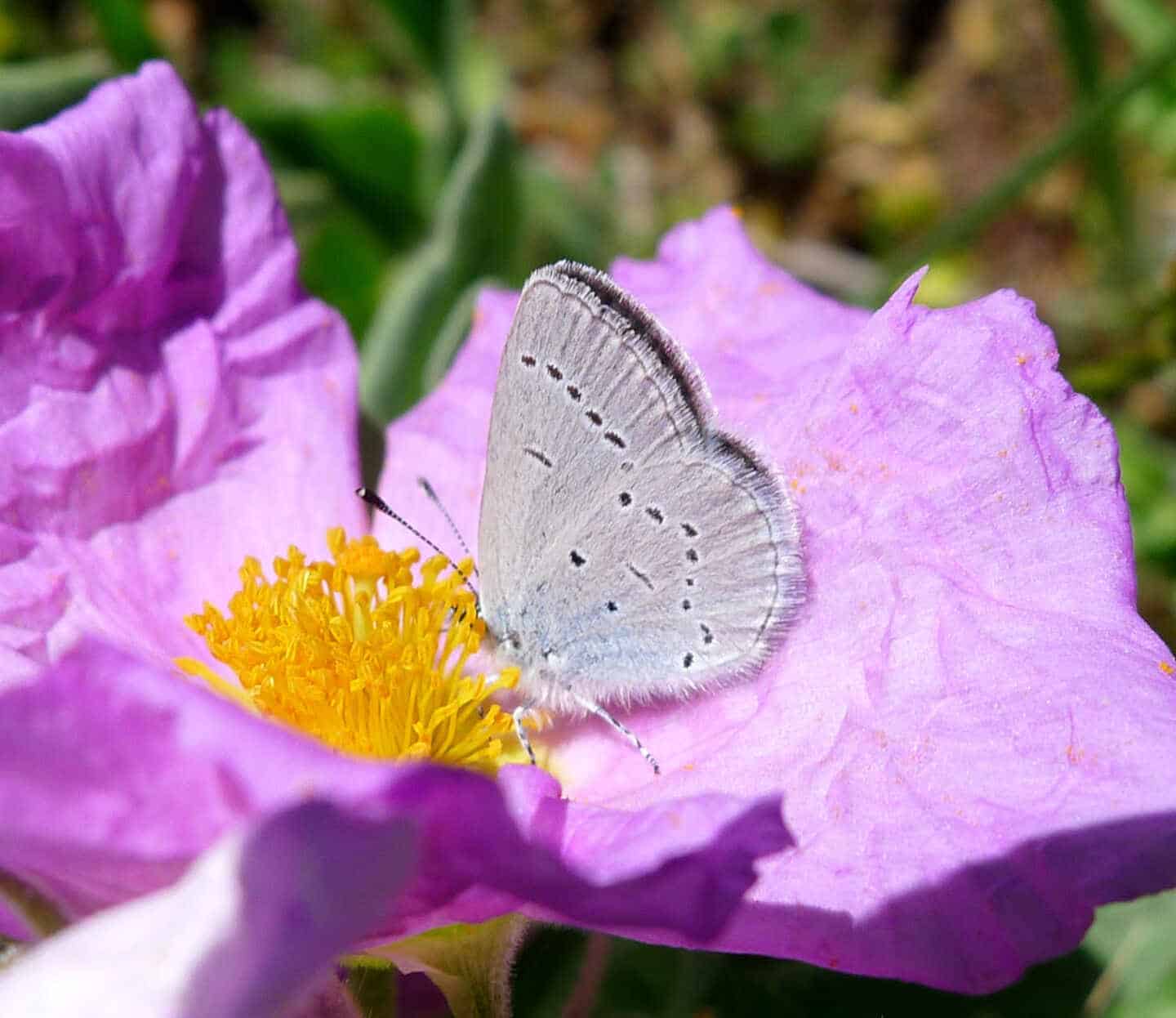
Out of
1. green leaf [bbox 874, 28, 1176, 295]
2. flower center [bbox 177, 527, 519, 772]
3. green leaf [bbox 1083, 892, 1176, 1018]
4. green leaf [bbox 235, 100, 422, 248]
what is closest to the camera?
flower center [bbox 177, 527, 519, 772]

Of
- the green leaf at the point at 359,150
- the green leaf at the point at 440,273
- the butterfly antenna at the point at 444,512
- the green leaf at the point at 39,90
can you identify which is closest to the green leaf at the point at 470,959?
the butterfly antenna at the point at 444,512

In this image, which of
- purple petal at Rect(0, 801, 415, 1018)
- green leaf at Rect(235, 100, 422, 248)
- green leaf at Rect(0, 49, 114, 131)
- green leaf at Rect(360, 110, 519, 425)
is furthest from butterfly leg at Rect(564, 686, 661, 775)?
green leaf at Rect(235, 100, 422, 248)

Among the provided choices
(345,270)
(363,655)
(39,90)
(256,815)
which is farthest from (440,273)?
(256,815)

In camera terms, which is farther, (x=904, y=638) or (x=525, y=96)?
(x=525, y=96)

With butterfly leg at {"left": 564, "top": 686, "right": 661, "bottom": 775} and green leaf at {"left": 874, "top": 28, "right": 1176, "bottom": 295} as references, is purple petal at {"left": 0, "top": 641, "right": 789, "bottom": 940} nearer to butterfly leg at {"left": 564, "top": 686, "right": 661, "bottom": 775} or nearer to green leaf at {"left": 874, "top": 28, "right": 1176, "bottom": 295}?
butterfly leg at {"left": 564, "top": 686, "right": 661, "bottom": 775}

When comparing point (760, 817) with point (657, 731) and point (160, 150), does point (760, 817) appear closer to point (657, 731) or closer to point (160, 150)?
point (657, 731)

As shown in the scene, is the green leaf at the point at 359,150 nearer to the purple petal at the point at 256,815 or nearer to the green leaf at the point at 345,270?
the green leaf at the point at 345,270

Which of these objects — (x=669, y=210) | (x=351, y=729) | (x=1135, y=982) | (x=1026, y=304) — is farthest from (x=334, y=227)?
(x=1135, y=982)
